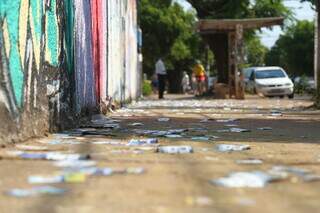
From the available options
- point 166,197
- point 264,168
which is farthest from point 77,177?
A: point 264,168

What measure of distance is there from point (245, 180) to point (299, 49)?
74.9m

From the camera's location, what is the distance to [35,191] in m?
4.12

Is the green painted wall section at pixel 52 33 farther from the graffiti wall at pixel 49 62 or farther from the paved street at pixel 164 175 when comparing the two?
the paved street at pixel 164 175

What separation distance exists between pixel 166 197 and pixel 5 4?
2.87 meters

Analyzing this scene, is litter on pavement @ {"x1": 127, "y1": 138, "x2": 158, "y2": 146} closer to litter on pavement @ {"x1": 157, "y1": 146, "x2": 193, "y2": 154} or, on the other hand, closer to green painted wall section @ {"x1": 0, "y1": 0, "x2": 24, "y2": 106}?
litter on pavement @ {"x1": 157, "y1": 146, "x2": 193, "y2": 154}

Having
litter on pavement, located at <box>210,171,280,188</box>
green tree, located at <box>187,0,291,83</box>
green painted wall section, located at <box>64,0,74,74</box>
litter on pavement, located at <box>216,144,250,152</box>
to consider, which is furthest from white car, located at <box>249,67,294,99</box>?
litter on pavement, located at <box>210,171,280,188</box>

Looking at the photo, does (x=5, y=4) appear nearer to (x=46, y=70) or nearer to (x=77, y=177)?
(x=46, y=70)

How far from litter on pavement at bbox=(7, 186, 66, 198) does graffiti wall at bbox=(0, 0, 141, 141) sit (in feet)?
5.62

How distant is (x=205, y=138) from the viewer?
7.66 metres

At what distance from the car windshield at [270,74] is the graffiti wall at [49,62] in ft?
57.5

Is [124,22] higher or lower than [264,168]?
higher

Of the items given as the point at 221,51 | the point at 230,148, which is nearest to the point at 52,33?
the point at 230,148

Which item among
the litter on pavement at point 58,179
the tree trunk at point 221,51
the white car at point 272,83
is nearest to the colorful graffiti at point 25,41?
the litter on pavement at point 58,179

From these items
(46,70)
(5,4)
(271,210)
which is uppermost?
(5,4)
